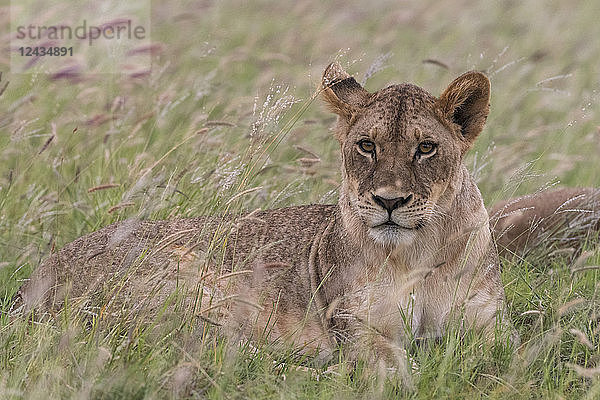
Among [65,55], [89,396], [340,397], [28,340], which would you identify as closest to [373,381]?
[340,397]

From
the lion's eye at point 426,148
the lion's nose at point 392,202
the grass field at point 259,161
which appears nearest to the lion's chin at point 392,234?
the lion's nose at point 392,202

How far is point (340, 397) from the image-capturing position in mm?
4484

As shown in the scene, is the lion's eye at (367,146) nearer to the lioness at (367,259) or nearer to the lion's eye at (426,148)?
the lioness at (367,259)

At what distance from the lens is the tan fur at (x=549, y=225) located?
6699 millimetres

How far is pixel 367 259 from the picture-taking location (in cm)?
561

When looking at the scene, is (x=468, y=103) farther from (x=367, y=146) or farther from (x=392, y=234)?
(x=392, y=234)

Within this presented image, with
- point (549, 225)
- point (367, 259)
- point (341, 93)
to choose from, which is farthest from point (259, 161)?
point (549, 225)

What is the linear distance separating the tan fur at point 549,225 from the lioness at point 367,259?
112 centimetres

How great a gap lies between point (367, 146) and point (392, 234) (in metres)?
0.51

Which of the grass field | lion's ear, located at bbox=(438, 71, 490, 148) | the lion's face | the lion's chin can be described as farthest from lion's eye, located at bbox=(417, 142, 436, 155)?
the grass field

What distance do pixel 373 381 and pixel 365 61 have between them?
7.83 meters

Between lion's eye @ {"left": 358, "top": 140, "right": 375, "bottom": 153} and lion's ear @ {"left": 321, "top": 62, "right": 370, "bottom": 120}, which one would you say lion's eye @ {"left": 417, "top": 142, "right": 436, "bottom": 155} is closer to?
lion's eye @ {"left": 358, "top": 140, "right": 375, "bottom": 153}

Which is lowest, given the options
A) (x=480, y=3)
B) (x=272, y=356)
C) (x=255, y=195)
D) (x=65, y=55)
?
(x=272, y=356)

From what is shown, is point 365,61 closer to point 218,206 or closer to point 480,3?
point 480,3
